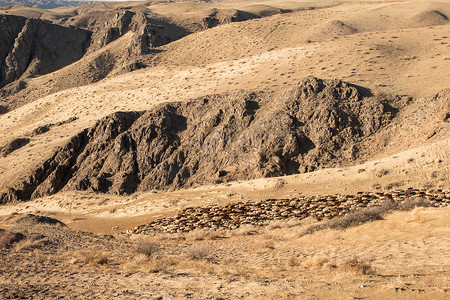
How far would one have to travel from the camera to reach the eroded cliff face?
30500mm

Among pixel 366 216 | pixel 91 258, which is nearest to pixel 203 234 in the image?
pixel 91 258

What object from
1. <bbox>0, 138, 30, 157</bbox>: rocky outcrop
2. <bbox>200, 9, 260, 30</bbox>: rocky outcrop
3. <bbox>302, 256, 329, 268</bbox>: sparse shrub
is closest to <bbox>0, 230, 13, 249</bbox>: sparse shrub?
<bbox>302, 256, 329, 268</bbox>: sparse shrub

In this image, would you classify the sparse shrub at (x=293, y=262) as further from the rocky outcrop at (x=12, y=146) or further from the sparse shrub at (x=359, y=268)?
the rocky outcrop at (x=12, y=146)

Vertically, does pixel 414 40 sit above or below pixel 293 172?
above

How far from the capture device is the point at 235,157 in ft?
104

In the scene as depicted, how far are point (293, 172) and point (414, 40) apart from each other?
31.2m

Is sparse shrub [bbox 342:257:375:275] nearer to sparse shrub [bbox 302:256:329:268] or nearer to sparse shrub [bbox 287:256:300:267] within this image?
sparse shrub [bbox 302:256:329:268]

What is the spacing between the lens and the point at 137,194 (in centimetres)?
3228

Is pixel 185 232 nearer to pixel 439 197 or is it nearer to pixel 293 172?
pixel 293 172

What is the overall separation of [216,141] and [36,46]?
7675cm

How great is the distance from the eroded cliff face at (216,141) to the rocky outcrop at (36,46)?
5900cm

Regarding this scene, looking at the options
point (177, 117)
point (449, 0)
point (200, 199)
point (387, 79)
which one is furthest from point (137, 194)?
point (449, 0)

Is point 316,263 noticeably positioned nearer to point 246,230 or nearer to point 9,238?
point 246,230

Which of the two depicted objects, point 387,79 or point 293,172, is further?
point 387,79
